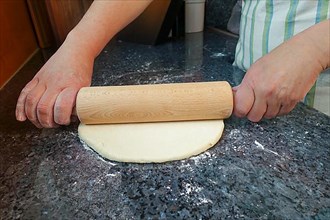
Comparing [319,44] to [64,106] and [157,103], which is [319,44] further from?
[64,106]

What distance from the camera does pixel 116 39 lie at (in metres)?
1.39

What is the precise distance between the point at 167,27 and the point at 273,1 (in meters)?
0.56

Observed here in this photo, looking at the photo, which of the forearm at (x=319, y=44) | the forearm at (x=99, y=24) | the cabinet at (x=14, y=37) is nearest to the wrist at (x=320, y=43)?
the forearm at (x=319, y=44)

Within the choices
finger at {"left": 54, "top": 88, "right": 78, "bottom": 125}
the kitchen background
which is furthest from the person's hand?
the kitchen background

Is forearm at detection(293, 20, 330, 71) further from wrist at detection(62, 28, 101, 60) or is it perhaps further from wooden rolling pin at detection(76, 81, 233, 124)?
wrist at detection(62, 28, 101, 60)

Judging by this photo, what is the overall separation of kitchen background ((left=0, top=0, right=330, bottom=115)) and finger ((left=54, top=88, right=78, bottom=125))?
0.55 metres

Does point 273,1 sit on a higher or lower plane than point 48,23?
higher

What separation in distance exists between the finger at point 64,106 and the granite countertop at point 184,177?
0.05 m

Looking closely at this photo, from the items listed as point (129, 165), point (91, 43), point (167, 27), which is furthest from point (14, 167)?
point (167, 27)

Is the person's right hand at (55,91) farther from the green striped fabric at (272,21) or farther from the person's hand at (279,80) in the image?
the green striped fabric at (272,21)

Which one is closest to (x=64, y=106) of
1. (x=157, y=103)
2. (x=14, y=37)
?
(x=157, y=103)

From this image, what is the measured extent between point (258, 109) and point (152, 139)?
24 cm

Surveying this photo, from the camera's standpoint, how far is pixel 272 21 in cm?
80

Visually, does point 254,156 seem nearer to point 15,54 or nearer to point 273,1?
point 273,1
